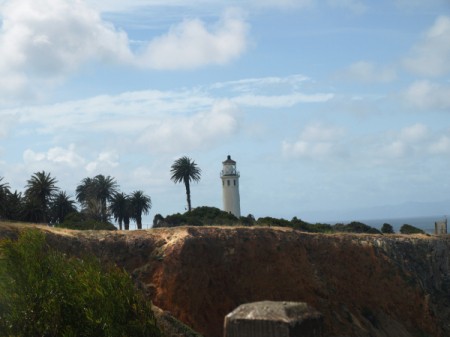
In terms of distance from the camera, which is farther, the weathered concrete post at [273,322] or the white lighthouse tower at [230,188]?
the white lighthouse tower at [230,188]

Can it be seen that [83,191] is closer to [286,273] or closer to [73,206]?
[73,206]

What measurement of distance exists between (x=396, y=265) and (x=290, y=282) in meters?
14.6

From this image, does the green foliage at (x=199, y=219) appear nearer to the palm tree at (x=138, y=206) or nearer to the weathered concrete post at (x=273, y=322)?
the palm tree at (x=138, y=206)

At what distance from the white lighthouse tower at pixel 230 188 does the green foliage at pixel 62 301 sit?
2730 inches

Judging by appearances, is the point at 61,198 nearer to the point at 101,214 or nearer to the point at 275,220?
the point at 101,214

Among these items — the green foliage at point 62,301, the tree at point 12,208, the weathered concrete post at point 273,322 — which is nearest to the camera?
the weathered concrete post at point 273,322

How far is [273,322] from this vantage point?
34.7 feet

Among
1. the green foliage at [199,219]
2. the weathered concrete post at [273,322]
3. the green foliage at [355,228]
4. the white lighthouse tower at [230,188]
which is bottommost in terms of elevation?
the weathered concrete post at [273,322]

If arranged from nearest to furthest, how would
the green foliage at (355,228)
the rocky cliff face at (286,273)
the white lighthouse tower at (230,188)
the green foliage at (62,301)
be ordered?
the green foliage at (62,301), the rocky cliff face at (286,273), the green foliage at (355,228), the white lighthouse tower at (230,188)

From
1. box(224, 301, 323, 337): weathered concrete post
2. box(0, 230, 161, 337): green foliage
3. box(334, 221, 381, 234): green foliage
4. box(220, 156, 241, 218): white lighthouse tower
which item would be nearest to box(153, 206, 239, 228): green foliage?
box(220, 156, 241, 218): white lighthouse tower

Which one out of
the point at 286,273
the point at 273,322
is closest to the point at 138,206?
the point at 286,273

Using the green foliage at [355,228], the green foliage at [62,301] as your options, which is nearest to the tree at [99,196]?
the green foliage at [355,228]

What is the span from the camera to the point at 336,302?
54.5 metres

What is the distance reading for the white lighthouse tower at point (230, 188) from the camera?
93775 millimetres
